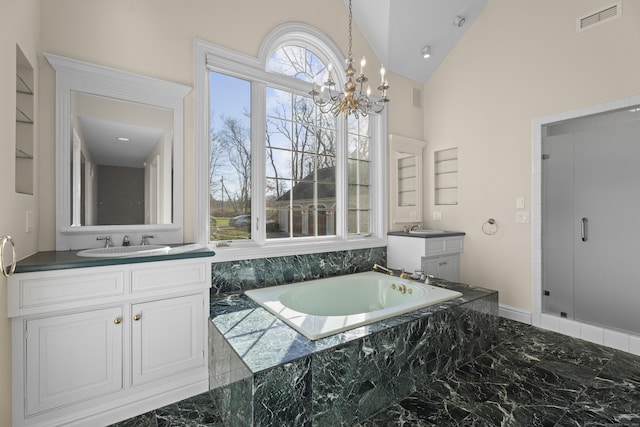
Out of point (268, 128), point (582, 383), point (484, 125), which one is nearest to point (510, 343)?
point (582, 383)

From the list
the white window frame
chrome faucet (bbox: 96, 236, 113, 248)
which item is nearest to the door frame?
the white window frame

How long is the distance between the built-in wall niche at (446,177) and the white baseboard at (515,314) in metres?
1.33

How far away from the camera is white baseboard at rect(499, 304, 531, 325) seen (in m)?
3.29

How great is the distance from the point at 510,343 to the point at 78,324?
3243mm

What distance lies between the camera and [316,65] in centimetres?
338

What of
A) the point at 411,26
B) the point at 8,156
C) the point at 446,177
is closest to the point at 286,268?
the point at 8,156

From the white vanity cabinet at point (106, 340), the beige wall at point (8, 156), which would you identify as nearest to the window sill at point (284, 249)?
the white vanity cabinet at point (106, 340)

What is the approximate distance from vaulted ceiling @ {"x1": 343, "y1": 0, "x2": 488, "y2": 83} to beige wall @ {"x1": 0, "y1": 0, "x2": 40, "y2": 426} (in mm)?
2897

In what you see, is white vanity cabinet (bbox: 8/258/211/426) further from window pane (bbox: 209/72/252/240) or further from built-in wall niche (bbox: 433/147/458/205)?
built-in wall niche (bbox: 433/147/458/205)

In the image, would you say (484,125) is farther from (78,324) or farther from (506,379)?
(78,324)

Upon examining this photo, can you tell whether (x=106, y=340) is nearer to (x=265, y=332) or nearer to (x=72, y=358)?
(x=72, y=358)

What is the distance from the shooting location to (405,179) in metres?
4.12

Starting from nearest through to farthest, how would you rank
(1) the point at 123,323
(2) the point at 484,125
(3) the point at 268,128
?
(1) the point at 123,323
(3) the point at 268,128
(2) the point at 484,125

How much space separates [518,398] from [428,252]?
1.66 metres
